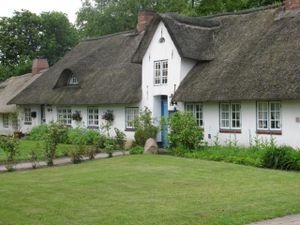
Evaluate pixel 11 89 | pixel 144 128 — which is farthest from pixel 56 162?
pixel 11 89

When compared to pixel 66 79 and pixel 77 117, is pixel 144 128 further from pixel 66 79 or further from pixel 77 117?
pixel 66 79

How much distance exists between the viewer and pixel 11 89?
4091cm

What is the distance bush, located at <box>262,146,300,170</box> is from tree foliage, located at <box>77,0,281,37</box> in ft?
82.2

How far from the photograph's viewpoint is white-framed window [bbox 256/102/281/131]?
20.0 metres

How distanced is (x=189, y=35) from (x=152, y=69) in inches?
100.0

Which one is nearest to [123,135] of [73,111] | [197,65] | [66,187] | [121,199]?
[197,65]

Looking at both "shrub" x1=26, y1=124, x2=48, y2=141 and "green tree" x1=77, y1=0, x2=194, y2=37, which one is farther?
"green tree" x1=77, y1=0, x2=194, y2=37

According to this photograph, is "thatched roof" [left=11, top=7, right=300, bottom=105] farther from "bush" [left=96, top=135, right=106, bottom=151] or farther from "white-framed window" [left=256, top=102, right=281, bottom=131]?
"bush" [left=96, top=135, right=106, bottom=151]

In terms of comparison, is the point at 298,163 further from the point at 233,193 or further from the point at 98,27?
the point at 98,27

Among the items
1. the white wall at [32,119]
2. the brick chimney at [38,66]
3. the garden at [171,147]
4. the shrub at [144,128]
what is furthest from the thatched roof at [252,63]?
the brick chimney at [38,66]

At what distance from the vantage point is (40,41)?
5722cm

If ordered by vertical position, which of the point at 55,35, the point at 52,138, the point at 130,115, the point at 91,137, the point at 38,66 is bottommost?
the point at 91,137

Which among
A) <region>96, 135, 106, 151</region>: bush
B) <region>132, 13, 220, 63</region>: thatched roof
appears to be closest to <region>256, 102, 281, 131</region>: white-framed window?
<region>132, 13, 220, 63</region>: thatched roof

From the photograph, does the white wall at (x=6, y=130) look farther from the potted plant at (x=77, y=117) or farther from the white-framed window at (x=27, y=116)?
the potted plant at (x=77, y=117)
